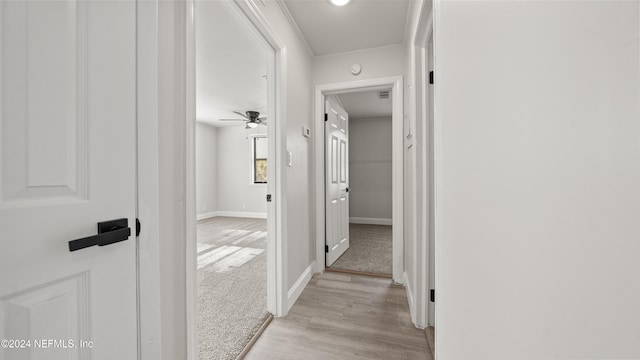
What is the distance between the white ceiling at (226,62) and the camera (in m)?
2.03

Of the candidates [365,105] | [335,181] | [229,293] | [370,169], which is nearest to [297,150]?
[335,181]

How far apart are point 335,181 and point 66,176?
2537 mm

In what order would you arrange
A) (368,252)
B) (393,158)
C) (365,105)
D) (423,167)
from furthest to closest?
1. (365,105)
2. (368,252)
3. (393,158)
4. (423,167)

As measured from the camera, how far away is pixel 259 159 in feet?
21.7

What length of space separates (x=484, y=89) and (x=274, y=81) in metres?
1.63

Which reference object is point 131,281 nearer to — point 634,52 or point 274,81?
point 634,52

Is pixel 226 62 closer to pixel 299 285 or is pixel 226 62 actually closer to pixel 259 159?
pixel 299 285

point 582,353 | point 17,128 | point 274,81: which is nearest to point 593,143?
point 582,353

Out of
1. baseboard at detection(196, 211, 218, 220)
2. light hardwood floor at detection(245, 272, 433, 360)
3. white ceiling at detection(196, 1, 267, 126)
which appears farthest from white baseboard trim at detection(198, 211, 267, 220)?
light hardwood floor at detection(245, 272, 433, 360)

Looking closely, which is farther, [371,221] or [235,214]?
[235,214]

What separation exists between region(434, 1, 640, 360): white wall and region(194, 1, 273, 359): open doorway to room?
131cm

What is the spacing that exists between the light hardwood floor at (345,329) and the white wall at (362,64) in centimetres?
221

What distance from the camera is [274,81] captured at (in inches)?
74.6

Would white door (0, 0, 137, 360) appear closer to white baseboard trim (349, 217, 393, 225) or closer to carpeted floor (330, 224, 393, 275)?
carpeted floor (330, 224, 393, 275)
